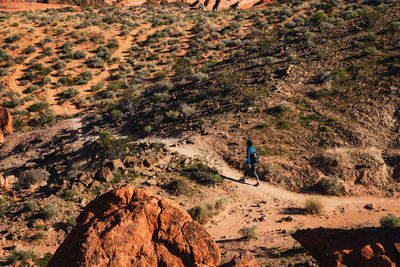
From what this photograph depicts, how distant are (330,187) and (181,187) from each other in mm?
7179

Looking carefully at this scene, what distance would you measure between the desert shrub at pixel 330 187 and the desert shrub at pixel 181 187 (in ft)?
20.8

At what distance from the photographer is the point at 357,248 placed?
5.34m

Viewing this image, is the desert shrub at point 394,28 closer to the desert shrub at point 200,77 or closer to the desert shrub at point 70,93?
the desert shrub at point 200,77

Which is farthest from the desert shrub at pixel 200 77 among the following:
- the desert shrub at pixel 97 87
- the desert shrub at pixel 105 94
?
the desert shrub at pixel 97 87

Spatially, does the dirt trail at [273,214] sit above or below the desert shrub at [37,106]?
below

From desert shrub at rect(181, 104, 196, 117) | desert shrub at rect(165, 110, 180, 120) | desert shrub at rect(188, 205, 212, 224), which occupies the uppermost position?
desert shrub at rect(181, 104, 196, 117)

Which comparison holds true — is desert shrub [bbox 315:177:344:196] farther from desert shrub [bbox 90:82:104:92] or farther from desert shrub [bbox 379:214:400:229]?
desert shrub [bbox 90:82:104:92]

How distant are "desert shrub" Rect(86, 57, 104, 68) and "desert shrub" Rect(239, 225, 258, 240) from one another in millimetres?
30078

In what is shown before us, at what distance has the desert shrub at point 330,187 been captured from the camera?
11.0 m

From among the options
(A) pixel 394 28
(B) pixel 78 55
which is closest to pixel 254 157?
(A) pixel 394 28

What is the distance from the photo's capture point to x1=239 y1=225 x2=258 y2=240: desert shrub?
8.62 metres

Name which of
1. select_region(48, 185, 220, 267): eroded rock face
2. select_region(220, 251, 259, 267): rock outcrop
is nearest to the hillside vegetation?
select_region(220, 251, 259, 267): rock outcrop

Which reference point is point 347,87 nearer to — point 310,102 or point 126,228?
point 310,102

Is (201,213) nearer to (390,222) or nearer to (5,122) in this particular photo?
(390,222)
